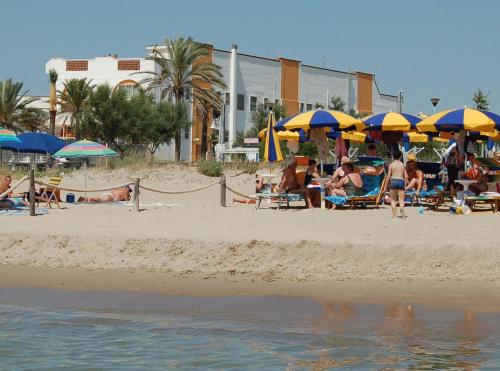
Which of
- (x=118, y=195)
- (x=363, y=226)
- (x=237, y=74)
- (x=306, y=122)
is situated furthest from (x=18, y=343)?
(x=237, y=74)

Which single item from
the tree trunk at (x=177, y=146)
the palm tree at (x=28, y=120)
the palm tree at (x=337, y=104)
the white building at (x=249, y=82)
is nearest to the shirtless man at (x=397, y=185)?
the tree trunk at (x=177, y=146)

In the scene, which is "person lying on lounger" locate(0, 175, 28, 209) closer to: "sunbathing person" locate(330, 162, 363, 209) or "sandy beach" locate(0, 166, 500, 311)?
"sandy beach" locate(0, 166, 500, 311)

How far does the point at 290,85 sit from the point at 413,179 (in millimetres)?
55338

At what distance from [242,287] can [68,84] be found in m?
44.5

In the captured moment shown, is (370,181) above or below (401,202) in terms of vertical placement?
above

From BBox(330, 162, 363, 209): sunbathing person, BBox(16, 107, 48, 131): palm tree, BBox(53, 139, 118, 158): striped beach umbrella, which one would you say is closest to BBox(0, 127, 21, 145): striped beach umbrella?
BBox(53, 139, 118, 158): striped beach umbrella

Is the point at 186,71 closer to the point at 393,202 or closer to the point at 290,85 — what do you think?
the point at 290,85

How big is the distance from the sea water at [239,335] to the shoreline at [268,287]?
0.32 m

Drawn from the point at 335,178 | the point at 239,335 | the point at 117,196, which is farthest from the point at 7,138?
the point at 239,335

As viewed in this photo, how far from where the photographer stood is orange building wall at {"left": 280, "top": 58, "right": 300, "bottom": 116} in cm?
7162

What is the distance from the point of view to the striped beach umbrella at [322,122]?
17.9 meters

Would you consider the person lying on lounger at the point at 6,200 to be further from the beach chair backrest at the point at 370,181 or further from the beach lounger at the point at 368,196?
the beach chair backrest at the point at 370,181

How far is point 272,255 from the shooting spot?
490 inches

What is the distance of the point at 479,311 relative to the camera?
9.66m
